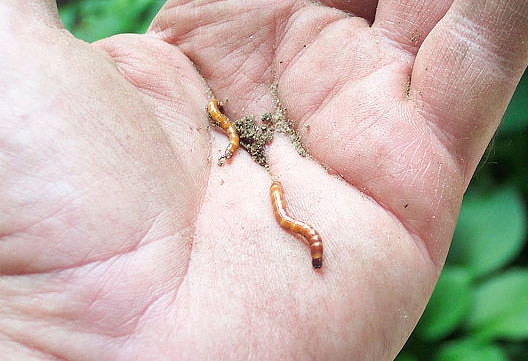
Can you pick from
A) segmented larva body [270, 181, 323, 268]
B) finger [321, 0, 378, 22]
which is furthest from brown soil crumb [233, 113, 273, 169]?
finger [321, 0, 378, 22]

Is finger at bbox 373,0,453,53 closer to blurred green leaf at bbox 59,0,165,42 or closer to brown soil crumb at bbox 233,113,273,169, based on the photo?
brown soil crumb at bbox 233,113,273,169

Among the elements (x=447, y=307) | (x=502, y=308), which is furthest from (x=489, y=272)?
(x=447, y=307)

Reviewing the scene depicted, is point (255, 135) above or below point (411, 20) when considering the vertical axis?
below

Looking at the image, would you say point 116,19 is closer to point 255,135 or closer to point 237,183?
point 255,135

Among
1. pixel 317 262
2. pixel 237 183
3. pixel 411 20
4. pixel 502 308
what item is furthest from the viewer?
pixel 502 308

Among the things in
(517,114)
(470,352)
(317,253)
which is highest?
(317,253)

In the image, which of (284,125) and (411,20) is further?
(284,125)

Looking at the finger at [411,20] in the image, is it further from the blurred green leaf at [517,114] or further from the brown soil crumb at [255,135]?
the blurred green leaf at [517,114]
